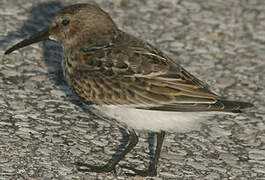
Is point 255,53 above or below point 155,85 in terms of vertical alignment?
below

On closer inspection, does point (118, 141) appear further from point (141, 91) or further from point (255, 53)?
point (255, 53)

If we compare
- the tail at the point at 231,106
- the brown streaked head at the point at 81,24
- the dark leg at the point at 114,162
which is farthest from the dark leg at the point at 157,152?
the brown streaked head at the point at 81,24

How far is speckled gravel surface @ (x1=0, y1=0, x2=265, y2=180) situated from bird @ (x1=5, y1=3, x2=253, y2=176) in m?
0.44

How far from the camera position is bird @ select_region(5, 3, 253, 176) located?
6223 mm

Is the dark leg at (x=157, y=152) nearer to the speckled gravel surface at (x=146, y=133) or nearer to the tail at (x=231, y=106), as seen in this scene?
the speckled gravel surface at (x=146, y=133)

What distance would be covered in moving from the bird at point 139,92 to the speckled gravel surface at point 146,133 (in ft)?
1.45

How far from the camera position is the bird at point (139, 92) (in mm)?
6223

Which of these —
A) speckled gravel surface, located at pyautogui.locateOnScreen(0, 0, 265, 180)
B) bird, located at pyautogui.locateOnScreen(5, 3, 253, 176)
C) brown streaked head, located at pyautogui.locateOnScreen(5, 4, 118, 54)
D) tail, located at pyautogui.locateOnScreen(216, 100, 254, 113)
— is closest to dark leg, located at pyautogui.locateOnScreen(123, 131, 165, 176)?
bird, located at pyautogui.locateOnScreen(5, 3, 253, 176)

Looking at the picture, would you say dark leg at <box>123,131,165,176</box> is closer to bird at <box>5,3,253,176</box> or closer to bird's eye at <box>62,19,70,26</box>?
bird at <box>5,3,253,176</box>

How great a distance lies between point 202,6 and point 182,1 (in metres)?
0.40

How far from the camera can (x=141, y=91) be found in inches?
247

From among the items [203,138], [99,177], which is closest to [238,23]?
[203,138]

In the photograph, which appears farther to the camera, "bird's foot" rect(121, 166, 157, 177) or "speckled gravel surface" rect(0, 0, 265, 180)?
"speckled gravel surface" rect(0, 0, 265, 180)

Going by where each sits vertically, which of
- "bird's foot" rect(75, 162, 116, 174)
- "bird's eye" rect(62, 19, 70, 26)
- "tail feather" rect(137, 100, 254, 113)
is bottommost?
"bird's foot" rect(75, 162, 116, 174)
